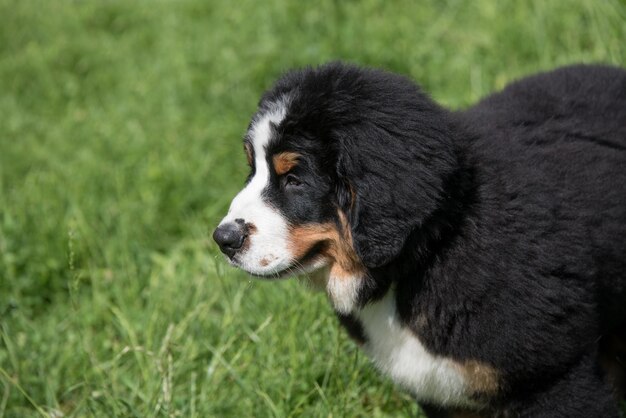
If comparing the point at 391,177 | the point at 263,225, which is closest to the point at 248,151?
the point at 263,225

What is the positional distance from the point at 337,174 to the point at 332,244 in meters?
0.26

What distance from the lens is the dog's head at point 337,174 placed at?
3.17 m

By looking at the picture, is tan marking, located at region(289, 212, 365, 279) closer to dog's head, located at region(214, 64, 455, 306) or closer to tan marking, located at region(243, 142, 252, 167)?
dog's head, located at region(214, 64, 455, 306)

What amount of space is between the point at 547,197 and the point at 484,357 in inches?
24.2

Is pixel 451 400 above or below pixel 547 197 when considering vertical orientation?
below

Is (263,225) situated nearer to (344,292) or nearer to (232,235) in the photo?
(232,235)

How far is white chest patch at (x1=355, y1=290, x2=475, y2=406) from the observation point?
11.1ft

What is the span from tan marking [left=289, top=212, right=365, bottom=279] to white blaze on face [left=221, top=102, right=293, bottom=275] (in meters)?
0.04

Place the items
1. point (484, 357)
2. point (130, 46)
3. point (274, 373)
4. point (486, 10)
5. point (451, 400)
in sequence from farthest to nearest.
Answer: point (130, 46) < point (486, 10) < point (274, 373) < point (451, 400) < point (484, 357)

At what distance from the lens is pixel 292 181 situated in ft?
11.0

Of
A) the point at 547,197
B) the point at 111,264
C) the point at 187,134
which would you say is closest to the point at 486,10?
the point at 187,134

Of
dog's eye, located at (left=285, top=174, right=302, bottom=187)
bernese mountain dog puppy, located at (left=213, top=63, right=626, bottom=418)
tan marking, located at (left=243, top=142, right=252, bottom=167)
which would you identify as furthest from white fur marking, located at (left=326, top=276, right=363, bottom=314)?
tan marking, located at (left=243, top=142, right=252, bottom=167)

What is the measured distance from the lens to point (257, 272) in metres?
3.37

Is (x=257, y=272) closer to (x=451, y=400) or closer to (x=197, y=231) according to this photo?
(x=451, y=400)
